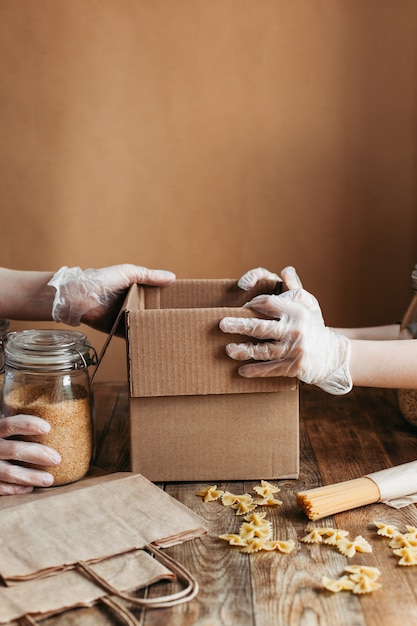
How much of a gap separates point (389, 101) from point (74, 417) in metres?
1.11

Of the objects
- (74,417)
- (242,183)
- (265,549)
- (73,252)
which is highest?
(242,183)

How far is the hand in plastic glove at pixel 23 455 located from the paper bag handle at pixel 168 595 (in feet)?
0.80

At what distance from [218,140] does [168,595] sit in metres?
1.18

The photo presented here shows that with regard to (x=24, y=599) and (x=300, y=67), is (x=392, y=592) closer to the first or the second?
(x=24, y=599)

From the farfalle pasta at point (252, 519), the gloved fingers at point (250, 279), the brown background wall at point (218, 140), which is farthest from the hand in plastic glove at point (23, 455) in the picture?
the brown background wall at point (218, 140)

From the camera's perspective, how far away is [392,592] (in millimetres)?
843

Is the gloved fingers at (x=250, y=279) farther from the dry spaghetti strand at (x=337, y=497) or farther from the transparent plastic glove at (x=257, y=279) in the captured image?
the dry spaghetti strand at (x=337, y=497)

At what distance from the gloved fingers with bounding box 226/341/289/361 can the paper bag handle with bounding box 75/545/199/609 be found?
31 cm

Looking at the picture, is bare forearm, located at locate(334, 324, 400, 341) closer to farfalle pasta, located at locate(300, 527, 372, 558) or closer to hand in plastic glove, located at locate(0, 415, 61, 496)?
farfalle pasta, located at locate(300, 527, 372, 558)

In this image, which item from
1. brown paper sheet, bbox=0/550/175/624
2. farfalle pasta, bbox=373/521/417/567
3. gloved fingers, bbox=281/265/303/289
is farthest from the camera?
gloved fingers, bbox=281/265/303/289

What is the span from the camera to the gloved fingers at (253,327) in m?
1.05

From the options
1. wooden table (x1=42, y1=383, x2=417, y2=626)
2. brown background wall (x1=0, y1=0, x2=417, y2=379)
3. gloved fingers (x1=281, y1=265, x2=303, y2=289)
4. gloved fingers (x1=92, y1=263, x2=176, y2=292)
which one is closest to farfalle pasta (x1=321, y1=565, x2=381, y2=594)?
wooden table (x1=42, y1=383, x2=417, y2=626)

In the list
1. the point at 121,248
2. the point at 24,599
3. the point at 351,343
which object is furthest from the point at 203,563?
the point at 121,248

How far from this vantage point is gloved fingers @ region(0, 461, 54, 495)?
3.49ft
